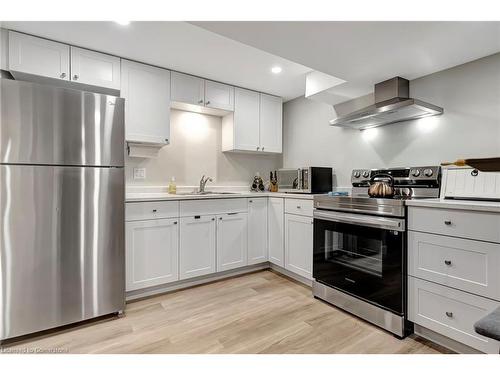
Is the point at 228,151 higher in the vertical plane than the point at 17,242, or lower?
higher

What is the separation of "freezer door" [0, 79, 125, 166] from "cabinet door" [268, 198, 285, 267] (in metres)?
1.66

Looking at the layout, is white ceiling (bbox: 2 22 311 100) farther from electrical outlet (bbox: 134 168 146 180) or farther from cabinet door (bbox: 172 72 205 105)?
electrical outlet (bbox: 134 168 146 180)

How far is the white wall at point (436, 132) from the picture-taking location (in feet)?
6.23

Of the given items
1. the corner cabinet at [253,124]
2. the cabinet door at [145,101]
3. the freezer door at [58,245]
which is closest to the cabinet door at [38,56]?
the cabinet door at [145,101]

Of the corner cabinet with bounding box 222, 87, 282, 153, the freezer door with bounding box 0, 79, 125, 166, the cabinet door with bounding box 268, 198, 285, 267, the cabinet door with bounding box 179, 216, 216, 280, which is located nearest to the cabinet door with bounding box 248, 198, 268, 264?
the cabinet door with bounding box 268, 198, 285, 267

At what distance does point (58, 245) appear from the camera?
1789mm

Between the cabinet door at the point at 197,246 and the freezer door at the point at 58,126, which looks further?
the cabinet door at the point at 197,246

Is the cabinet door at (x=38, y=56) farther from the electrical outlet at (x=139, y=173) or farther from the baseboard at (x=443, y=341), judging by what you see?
the baseboard at (x=443, y=341)

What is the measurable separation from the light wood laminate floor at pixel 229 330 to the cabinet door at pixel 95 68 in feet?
6.51

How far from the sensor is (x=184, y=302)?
7.54 ft
